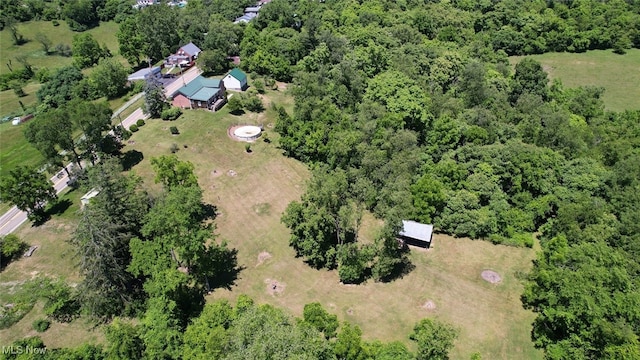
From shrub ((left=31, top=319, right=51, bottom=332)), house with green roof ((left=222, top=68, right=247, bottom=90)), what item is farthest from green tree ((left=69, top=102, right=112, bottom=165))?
house with green roof ((left=222, top=68, right=247, bottom=90))

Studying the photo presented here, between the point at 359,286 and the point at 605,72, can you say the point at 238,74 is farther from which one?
the point at 605,72

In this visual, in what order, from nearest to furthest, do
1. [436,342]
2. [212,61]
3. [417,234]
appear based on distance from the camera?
[436,342], [417,234], [212,61]

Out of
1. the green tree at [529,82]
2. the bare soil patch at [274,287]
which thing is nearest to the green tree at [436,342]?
the bare soil patch at [274,287]

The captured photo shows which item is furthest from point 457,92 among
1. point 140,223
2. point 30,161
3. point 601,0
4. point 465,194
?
point 601,0

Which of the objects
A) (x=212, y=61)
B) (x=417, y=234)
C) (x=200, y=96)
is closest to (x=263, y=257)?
(x=417, y=234)

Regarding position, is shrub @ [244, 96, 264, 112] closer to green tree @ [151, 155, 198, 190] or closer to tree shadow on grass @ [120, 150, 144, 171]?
tree shadow on grass @ [120, 150, 144, 171]

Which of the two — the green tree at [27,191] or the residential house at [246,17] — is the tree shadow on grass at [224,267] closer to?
the green tree at [27,191]

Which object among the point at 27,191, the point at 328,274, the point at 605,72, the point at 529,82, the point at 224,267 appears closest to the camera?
the point at 328,274
